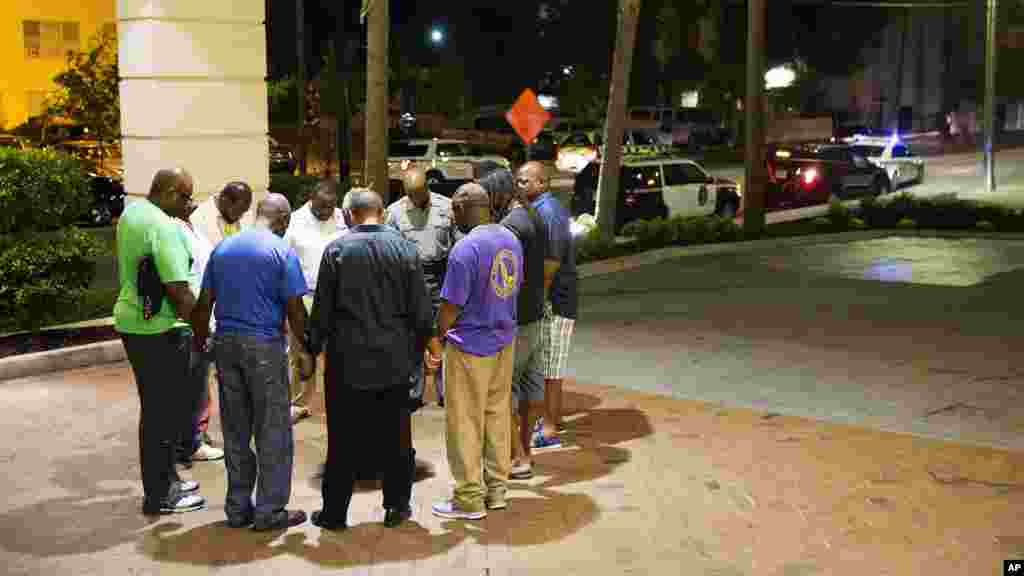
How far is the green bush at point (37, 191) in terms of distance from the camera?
11.8 meters

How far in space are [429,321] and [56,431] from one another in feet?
12.0

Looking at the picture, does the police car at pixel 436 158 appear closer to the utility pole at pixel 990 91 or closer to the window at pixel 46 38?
the utility pole at pixel 990 91

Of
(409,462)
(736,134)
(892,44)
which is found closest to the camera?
(409,462)

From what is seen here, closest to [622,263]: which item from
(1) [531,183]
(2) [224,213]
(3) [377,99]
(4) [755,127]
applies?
(3) [377,99]

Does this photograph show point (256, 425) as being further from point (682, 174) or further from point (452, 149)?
point (452, 149)

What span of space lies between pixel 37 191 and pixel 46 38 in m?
33.9

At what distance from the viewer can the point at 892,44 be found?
228 feet

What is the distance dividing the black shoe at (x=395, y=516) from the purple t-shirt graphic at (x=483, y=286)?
951 mm

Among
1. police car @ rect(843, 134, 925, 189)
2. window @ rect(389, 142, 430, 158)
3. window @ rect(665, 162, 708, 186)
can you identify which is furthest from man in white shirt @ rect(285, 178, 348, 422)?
police car @ rect(843, 134, 925, 189)

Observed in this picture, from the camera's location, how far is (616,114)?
20.4 meters

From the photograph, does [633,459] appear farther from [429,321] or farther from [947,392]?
[947,392]

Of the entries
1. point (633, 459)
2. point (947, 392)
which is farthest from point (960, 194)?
point (633, 459)

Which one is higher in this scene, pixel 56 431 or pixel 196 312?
pixel 196 312

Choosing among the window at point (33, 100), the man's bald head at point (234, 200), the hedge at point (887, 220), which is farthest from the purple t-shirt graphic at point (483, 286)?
the window at point (33, 100)
